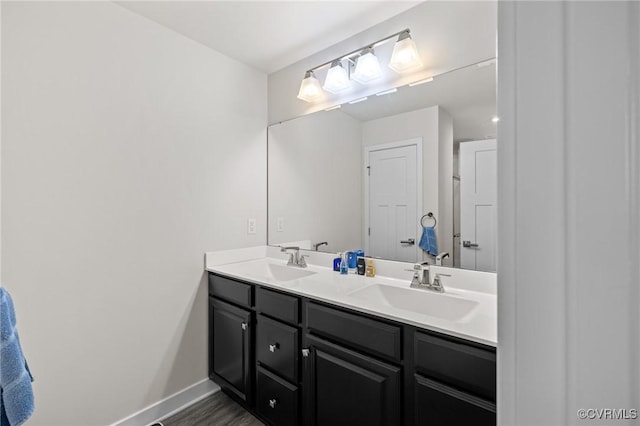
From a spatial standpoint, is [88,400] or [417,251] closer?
[88,400]

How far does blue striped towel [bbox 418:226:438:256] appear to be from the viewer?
1.64 metres

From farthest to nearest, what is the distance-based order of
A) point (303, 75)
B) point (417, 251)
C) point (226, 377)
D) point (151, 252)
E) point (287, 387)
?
point (303, 75), point (226, 377), point (151, 252), point (417, 251), point (287, 387)

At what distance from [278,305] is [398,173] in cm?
101

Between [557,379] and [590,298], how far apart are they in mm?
82

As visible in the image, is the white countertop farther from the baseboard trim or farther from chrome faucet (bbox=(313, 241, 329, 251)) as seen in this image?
the baseboard trim

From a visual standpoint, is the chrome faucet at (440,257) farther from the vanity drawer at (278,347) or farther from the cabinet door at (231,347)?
the cabinet door at (231,347)

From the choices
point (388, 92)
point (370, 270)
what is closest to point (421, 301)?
point (370, 270)

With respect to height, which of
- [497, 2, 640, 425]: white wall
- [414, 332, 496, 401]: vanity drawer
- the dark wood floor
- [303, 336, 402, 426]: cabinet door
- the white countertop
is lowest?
the dark wood floor

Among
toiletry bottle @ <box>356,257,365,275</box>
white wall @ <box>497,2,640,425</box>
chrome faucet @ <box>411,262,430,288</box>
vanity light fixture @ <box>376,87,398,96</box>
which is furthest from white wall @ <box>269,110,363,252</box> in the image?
white wall @ <box>497,2,640,425</box>

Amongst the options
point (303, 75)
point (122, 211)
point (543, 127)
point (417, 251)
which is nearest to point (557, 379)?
point (543, 127)

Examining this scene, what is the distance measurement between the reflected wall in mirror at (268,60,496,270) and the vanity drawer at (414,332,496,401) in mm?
597

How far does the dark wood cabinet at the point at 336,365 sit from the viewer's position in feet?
3.38

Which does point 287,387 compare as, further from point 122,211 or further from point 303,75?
point 303,75

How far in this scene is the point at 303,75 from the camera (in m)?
2.24
